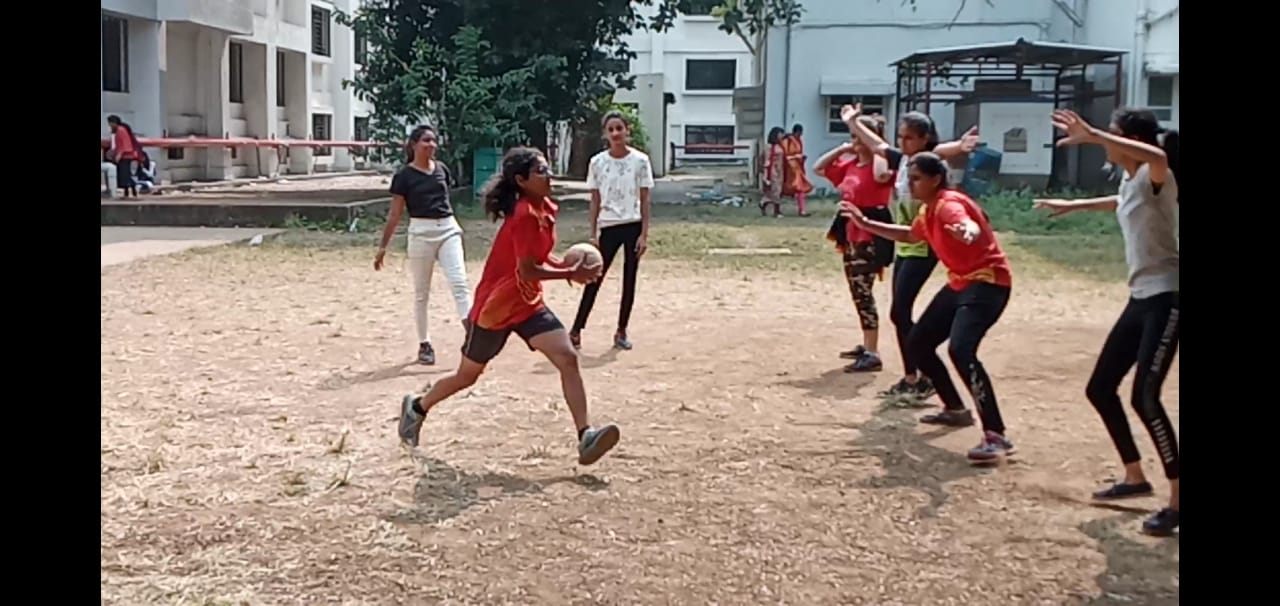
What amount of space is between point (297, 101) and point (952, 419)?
30180 mm

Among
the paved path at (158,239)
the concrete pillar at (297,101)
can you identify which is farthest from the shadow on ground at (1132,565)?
the concrete pillar at (297,101)

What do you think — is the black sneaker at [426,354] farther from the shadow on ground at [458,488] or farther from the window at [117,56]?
the window at [117,56]

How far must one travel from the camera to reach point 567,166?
119 feet

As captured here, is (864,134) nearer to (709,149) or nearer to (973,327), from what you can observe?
(973,327)

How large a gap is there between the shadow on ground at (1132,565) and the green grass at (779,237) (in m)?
8.07

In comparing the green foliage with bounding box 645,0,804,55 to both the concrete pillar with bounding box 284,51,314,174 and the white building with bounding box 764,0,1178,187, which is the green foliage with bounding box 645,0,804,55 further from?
the concrete pillar with bounding box 284,51,314,174

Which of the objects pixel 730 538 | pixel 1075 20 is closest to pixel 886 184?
pixel 730 538

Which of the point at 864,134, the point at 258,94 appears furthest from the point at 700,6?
the point at 864,134

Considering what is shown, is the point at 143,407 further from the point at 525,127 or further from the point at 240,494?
the point at 525,127

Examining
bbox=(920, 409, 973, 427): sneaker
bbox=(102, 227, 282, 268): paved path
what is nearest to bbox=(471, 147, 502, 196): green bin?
bbox=(102, 227, 282, 268): paved path

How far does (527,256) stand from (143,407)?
2.65 m

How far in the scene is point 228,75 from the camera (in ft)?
96.3

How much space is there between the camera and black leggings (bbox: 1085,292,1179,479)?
14.4 ft

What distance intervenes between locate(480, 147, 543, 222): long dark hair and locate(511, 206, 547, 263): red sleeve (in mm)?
124
